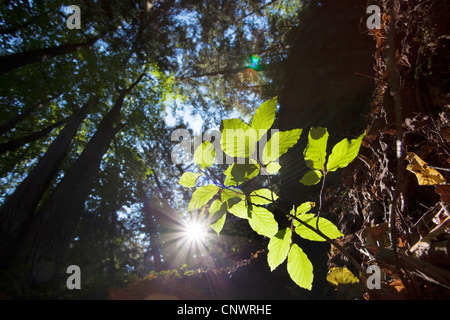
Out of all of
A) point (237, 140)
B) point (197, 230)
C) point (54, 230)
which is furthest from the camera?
point (54, 230)

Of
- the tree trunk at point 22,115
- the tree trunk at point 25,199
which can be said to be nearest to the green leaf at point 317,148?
the tree trunk at point 25,199

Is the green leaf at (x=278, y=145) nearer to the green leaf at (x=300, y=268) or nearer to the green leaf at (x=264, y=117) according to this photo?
the green leaf at (x=264, y=117)

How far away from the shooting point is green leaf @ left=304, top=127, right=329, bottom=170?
1.31ft

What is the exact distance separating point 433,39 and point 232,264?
170 inches

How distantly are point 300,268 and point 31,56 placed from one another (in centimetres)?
598

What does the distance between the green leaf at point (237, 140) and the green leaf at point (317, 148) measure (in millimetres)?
119

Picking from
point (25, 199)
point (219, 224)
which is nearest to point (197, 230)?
point (219, 224)

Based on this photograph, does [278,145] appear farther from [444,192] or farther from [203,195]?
[444,192]

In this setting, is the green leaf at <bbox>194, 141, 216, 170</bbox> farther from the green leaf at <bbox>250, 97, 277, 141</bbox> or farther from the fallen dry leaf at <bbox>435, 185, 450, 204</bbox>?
the fallen dry leaf at <bbox>435, 185, 450, 204</bbox>

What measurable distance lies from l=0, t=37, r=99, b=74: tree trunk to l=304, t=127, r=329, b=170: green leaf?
18.5 ft

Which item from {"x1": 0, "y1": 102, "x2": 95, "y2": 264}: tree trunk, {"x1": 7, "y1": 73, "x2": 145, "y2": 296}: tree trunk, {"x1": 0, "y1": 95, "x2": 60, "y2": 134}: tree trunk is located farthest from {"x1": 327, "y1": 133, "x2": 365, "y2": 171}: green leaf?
{"x1": 0, "y1": 95, "x2": 60, "y2": 134}: tree trunk

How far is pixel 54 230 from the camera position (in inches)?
132
